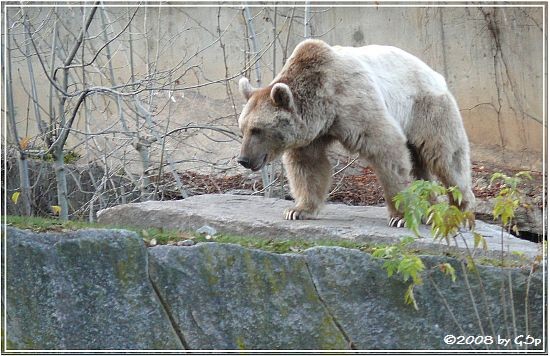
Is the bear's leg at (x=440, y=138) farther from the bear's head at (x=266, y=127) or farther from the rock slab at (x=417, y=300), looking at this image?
the rock slab at (x=417, y=300)

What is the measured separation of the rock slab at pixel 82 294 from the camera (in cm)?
539

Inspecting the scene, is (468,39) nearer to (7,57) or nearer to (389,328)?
(7,57)

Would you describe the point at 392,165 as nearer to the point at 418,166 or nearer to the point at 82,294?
the point at 418,166

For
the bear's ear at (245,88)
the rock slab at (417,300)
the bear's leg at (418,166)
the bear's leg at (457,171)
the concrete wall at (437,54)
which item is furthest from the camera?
the concrete wall at (437,54)

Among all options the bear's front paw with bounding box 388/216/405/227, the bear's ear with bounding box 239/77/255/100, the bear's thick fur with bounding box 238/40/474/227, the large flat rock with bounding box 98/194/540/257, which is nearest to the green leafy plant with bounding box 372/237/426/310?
the large flat rock with bounding box 98/194/540/257

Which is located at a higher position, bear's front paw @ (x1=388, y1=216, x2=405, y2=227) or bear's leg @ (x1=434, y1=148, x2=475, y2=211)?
bear's leg @ (x1=434, y1=148, x2=475, y2=211)

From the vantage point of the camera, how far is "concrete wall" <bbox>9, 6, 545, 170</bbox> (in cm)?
1216

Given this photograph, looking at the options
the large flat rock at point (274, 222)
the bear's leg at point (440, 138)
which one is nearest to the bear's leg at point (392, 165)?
the large flat rock at point (274, 222)

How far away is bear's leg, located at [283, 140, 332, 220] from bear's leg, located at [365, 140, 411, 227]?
0.62 m

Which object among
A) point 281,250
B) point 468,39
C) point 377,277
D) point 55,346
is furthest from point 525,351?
point 468,39

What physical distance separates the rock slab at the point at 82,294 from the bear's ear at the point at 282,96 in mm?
1958

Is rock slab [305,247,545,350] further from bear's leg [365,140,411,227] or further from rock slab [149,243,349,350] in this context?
bear's leg [365,140,411,227]

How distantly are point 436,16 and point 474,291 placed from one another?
7440 millimetres

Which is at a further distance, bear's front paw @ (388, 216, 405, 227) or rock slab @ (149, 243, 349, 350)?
bear's front paw @ (388, 216, 405, 227)
